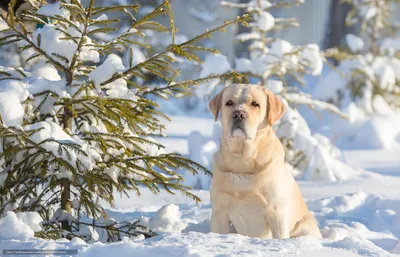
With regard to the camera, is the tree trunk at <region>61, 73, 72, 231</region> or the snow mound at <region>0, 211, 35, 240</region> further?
the tree trunk at <region>61, 73, 72, 231</region>

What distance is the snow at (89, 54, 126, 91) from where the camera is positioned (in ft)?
15.8

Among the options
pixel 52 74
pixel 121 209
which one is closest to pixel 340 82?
pixel 121 209

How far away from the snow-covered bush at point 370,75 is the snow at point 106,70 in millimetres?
10711

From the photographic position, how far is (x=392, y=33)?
18188 millimetres

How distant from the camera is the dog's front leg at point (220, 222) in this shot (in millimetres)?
4707

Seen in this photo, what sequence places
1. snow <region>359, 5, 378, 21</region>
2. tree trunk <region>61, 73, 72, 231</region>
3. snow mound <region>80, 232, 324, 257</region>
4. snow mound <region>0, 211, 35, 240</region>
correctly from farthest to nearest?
snow <region>359, 5, 378, 21</region> < tree trunk <region>61, 73, 72, 231</region> < snow mound <region>0, 211, 35, 240</region> < snow mound <region>80, 232, 324, 257</region>

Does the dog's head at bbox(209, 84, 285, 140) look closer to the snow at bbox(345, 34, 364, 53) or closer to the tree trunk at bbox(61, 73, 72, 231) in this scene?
the tree trunk at bbox(61, 73, 72, 231)

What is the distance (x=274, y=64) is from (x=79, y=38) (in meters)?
4.89

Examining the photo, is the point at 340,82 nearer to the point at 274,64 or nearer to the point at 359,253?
the point at 274,64

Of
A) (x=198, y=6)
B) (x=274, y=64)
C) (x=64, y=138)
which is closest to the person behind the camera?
(x=64, y=138)

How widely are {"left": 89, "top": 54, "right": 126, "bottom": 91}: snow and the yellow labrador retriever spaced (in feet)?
2.47

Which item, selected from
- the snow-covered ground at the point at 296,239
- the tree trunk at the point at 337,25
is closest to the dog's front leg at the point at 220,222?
the snow-covered ground at the point at 296,239

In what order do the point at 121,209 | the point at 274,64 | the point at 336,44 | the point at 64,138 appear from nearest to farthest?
the point at 64,138 < the point at 121,209 < the point at 274,64 < the point at 336,44

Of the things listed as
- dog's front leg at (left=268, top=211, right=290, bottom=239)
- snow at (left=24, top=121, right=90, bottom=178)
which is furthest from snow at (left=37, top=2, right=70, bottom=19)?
dog's front leg at (left=268, top=211, right=290, bottom=239)
